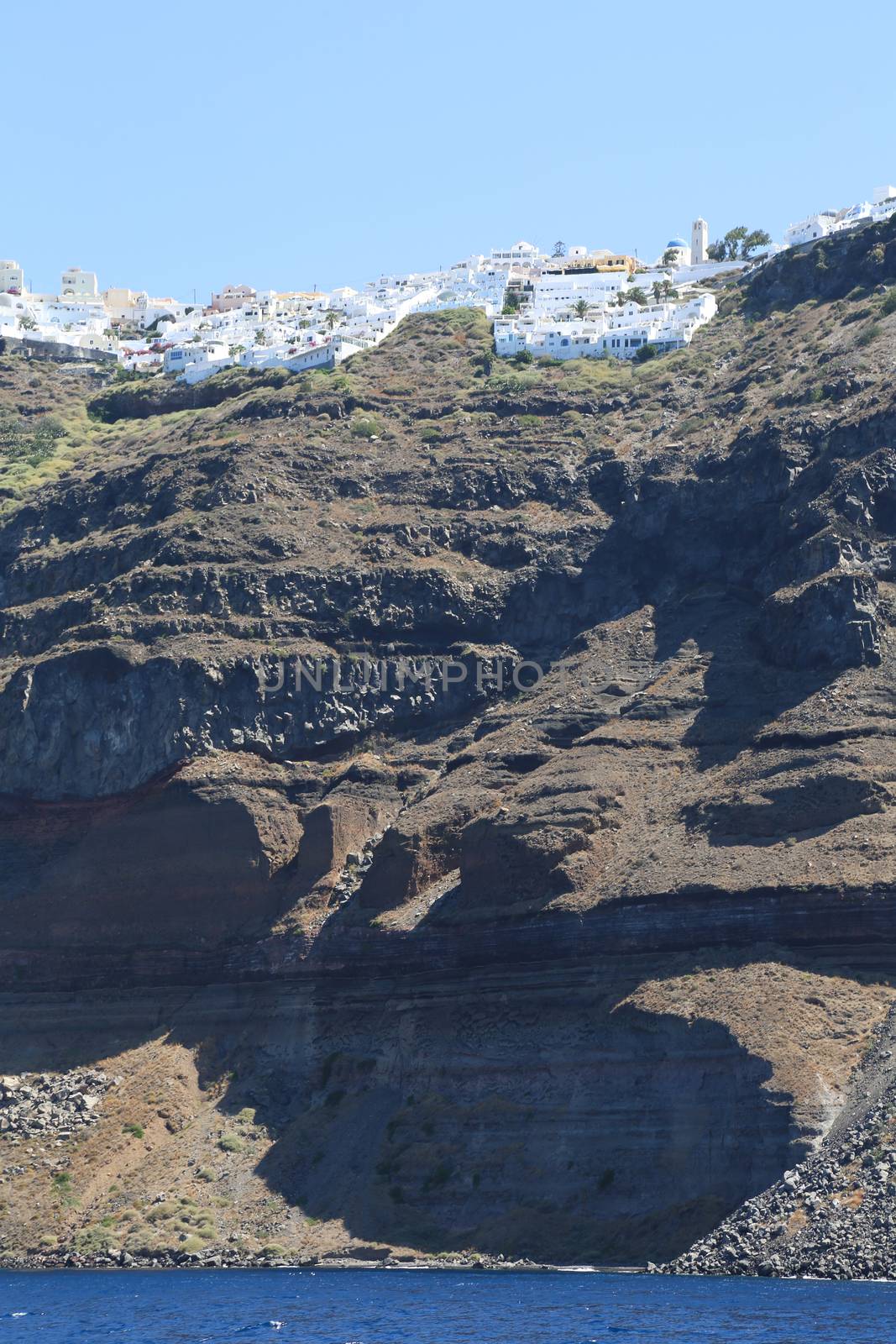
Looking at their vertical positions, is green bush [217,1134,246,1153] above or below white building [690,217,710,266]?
below

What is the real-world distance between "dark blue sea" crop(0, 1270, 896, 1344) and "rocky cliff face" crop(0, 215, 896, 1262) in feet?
14.4

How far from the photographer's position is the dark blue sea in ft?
198

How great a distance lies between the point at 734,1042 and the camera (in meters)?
75.6

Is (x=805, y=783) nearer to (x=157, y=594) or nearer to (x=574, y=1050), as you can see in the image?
(x=574, y=1050)

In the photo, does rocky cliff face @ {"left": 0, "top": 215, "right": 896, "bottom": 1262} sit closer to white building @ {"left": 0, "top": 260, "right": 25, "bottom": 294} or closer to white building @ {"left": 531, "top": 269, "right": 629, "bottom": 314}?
white building @ {"left": 531, "top": 269, "right": 629, "bottom": 314}

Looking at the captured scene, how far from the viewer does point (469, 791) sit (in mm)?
92312

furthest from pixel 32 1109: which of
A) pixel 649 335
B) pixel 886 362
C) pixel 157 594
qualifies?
pixel 649 335

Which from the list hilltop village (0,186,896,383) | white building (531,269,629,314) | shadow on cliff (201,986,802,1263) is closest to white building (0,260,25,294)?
hilltop village (0,186,896,383)

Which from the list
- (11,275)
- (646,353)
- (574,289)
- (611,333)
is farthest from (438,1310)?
(11,275)

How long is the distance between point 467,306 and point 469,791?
53.7m

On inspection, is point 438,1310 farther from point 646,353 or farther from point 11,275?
point 11,275

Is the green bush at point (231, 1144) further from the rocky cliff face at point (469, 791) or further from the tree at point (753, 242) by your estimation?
the tree at point (753, 242)

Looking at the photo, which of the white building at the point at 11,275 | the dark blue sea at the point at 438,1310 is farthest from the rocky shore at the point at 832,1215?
the white building at the point at 11,275

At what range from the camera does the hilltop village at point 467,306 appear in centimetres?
12875
